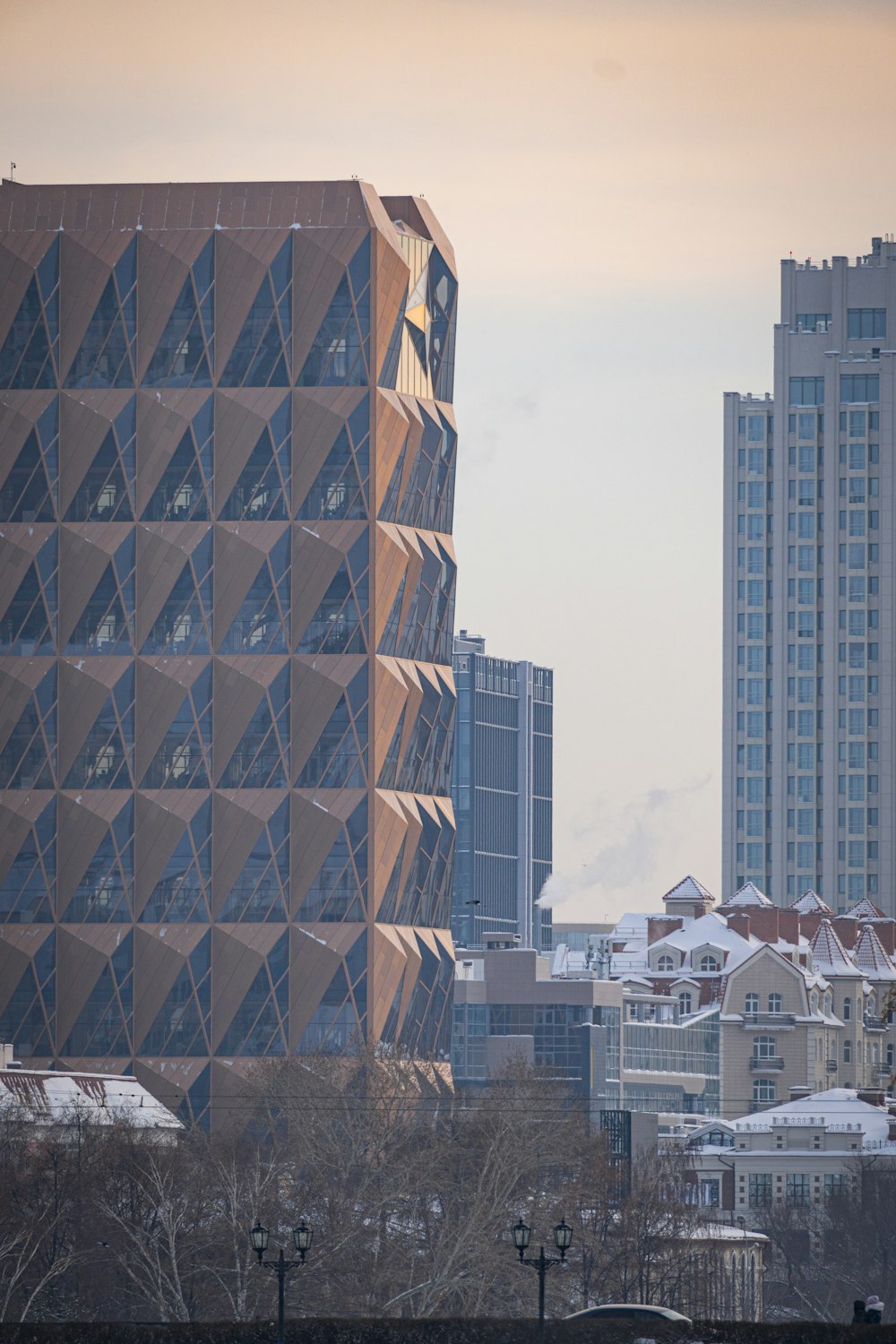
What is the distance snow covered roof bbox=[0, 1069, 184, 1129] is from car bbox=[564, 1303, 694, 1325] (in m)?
56.1

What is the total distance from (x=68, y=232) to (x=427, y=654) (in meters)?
31.7

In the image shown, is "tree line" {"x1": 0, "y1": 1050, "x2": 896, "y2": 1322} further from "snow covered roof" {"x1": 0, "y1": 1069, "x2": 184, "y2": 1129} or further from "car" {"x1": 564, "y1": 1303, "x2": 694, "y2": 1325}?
"car" {"x1": 564, "y1": 1303, "x2": 694, "y2": 1325}

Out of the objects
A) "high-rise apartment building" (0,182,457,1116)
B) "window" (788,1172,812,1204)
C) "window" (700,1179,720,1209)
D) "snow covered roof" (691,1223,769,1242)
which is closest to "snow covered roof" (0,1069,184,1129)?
"high-rise apartment building" (0,182,457,1116)

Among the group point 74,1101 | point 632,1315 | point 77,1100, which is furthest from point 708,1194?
point 632,1315

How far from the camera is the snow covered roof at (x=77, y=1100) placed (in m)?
148

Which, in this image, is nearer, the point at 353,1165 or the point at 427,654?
the point at 353,1165

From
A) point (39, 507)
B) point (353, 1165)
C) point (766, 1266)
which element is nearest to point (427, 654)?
point (39, 507)

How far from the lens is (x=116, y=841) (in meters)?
181

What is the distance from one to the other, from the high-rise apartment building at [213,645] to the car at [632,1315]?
3389 inches

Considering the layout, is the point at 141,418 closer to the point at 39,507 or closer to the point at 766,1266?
the point at 39,507

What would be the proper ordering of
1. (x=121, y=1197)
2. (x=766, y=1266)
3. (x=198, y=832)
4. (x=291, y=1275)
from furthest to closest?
(x=198, y=832)
(x=766, y=1266)
(x=121, y=1197)
(x=291, y=1275)

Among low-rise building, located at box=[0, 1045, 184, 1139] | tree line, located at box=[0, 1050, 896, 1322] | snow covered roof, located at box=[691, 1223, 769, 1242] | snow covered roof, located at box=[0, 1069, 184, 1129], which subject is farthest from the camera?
snow covered roof, located at box=[691, 1223, 769, 1242]

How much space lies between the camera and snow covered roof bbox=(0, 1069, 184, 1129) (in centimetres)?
14800

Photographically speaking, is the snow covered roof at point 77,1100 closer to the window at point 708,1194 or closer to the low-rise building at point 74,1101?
the low-rise building at point 74,1101
